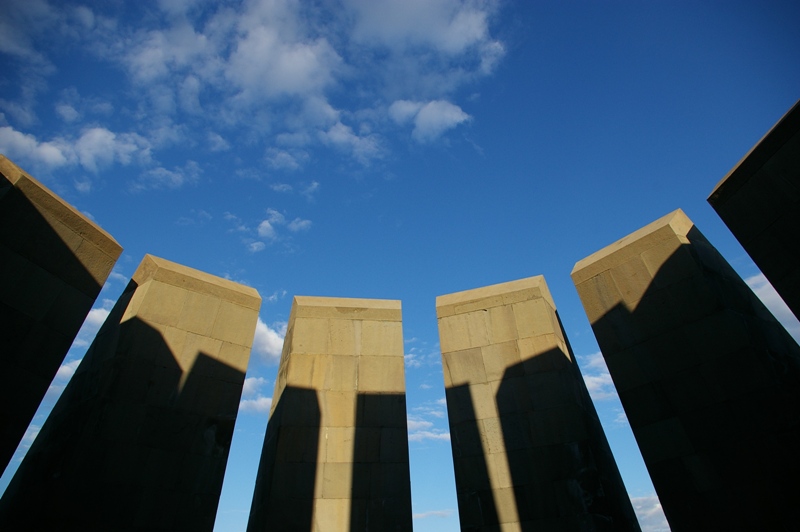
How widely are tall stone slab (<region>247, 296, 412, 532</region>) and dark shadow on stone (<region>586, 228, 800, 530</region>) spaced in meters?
5.59

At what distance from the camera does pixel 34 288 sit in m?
8.53

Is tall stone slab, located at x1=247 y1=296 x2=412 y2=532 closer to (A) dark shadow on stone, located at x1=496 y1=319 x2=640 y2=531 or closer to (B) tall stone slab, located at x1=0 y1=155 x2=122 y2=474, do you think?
(A) dark shadow on stone, located at x1=496 y1=319 x2=640 y2=531

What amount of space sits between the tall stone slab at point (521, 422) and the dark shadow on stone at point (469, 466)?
0.02 m

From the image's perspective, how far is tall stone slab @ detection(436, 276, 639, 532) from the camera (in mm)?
10688

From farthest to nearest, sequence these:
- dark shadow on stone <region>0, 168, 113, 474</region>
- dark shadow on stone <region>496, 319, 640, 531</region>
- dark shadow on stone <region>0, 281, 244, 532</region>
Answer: dark shadow on stone <region>496, 319, 640, 531</region>
dark shadow on stone <region>0, 281, 244, 532</region>
dark shadow on stone <region>0, 168, 113, 474</region>

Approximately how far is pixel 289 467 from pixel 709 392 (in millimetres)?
9400

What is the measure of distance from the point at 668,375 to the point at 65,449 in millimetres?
12896

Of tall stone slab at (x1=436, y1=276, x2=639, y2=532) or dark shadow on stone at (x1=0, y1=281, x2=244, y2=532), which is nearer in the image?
dark shadow on stone at (x1=0, y1=281, x2=244, y2=532)

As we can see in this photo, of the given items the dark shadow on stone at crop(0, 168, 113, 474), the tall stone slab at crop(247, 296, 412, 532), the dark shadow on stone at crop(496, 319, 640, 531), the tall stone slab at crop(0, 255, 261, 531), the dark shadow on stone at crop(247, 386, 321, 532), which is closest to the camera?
the dark shadow on stone at crop(0, 168, 113, 474)

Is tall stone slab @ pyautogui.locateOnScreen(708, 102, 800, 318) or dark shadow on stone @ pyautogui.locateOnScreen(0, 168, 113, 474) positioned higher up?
tall stone slab @ pyautogui.locateOnScreen(708, 102, 800, 318)

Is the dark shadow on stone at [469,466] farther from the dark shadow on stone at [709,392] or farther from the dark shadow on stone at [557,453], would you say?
the dark shadow on stone at [709,392]

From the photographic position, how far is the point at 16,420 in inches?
311

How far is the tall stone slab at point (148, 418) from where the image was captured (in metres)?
9.38

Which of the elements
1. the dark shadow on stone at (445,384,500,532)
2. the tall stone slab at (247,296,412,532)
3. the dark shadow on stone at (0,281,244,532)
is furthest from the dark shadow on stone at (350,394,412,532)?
the dark shadow on stone at (0,281,244,532)
